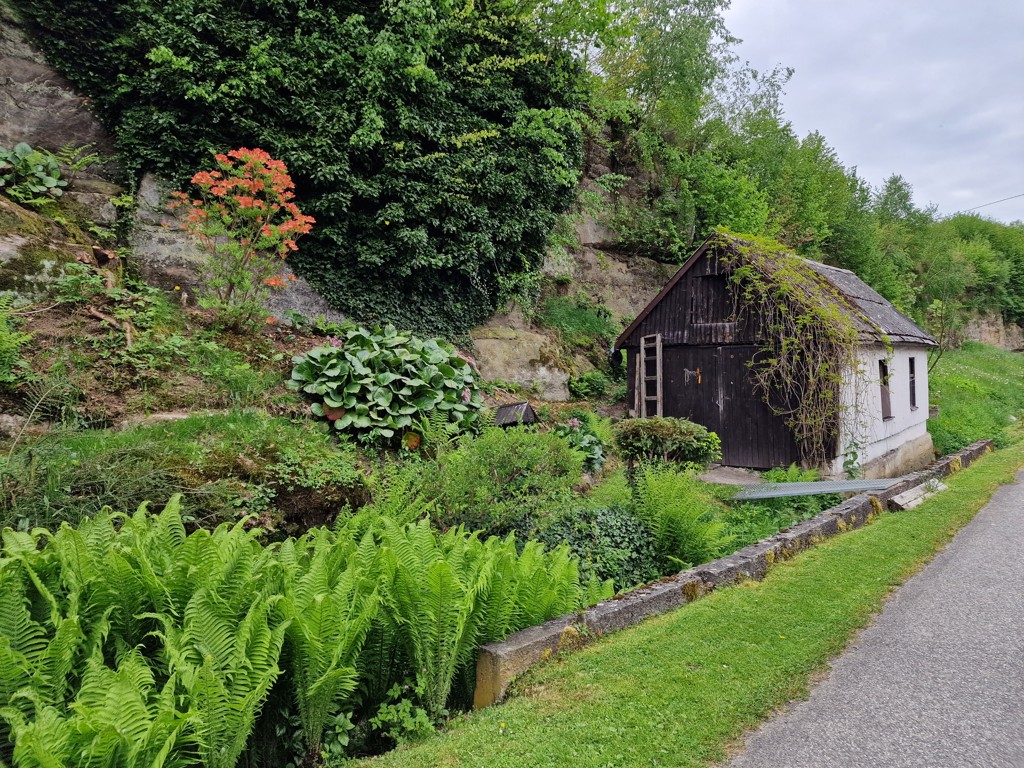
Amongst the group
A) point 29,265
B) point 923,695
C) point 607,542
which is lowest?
point 923,695

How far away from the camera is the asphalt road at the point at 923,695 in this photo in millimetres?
2867

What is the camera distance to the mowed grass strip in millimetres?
Result: 2811

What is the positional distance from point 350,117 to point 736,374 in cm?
900

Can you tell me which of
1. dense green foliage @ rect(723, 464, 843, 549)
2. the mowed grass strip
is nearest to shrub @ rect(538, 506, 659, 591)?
the mowed grass strip

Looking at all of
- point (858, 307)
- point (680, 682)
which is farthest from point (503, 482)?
point (858, 307)

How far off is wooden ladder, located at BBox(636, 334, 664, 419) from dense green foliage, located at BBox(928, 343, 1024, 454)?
8.66m

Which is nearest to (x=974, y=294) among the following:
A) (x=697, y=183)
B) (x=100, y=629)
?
(x=697, y=183)

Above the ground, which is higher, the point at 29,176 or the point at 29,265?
the point at 29,176

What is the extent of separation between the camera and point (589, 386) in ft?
46.8

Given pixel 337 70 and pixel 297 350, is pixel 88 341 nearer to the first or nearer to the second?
pixel 297 350

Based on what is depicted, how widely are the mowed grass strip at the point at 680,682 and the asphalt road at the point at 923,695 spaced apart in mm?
147

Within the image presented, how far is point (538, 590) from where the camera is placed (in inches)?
161

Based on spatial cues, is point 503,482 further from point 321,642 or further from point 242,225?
point 242,225

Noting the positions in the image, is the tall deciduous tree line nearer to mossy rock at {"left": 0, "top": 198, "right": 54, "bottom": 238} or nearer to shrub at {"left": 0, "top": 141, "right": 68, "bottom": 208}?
shrub at {"left": 0, "top": 141, "right": 68, "bottom": 208}
